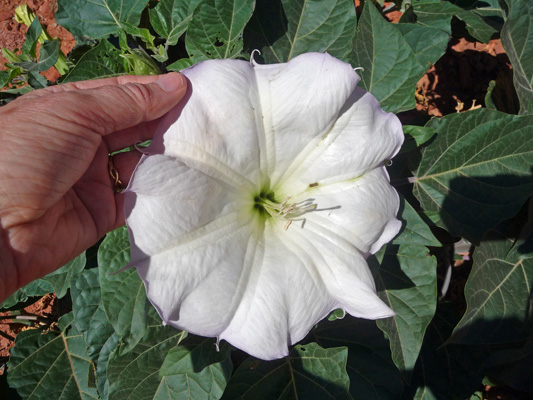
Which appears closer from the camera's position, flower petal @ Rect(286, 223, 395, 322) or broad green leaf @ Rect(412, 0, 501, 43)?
flower petal @ Rect(286, 223, 395, 322)

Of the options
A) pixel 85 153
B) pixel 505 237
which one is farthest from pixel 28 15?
pixel 505 237

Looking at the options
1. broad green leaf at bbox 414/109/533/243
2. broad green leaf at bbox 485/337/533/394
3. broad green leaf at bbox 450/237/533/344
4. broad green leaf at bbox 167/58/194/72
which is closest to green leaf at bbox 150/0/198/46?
broad green leaf at bbox 167/58/194/72

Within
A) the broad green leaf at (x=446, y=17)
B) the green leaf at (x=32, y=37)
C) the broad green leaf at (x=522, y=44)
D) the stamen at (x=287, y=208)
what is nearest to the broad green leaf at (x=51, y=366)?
the green leaf at (x=32, y=37)

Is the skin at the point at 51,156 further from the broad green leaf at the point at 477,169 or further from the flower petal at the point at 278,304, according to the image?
the broad green leaf at the point at 477,169

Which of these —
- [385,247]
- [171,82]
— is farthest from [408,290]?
[171,82]

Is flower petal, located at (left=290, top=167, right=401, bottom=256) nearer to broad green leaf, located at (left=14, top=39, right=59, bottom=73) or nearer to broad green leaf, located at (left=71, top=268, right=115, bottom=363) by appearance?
broad green leaf, located at (left=71, top=268, right=115, bottom=363)

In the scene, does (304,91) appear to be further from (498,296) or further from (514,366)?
(514,366)

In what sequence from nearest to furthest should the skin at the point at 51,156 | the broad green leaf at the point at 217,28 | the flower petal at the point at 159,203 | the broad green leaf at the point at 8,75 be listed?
the flower petal at the point at 159,203
the skin at the point at 51,156
the broad green leaf at the point at 217,28
the broad green leaf at the point at 8,75
